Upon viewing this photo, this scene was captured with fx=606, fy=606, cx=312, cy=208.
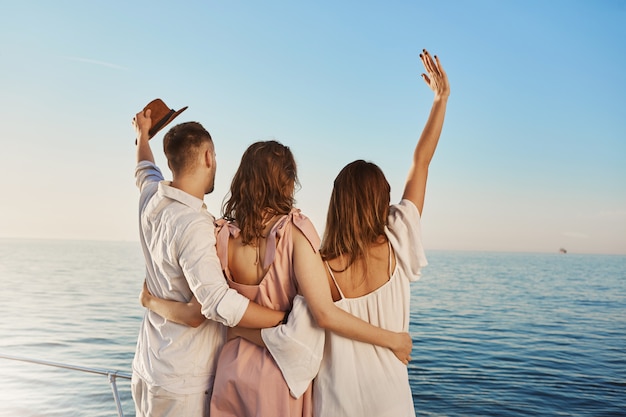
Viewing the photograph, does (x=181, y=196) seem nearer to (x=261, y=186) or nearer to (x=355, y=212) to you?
(x=261, y=186)

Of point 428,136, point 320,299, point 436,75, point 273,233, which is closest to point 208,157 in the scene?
point 273,233

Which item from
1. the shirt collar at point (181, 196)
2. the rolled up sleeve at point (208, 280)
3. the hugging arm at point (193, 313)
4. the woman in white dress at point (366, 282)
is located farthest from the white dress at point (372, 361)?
the shirt collar at point (181, 196)

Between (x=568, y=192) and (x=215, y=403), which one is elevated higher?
(x=568, y=192)

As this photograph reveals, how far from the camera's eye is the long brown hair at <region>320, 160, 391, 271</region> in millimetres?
1882

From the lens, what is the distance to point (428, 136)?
6.97 feet

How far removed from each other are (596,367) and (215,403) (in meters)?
12.7

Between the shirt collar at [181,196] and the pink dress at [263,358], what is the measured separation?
0.11 metres

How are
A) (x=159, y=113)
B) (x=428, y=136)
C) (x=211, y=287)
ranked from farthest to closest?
1. (x=159, y=113)
2. (x=428, y=136)
3. (x=211, y=287)

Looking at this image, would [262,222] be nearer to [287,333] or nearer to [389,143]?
[287,333]

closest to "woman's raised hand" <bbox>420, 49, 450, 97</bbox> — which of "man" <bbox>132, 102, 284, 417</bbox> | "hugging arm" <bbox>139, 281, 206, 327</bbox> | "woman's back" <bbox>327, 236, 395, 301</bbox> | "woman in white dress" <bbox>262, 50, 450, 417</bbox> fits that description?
"woman in white dress" <bbox>262, 50, 450, 417</bbox>

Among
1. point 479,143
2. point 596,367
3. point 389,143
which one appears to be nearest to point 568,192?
point 479,143

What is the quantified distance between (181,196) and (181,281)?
0.87 feet

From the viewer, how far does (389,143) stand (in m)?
35.2

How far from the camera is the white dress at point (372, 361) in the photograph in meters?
1.86
